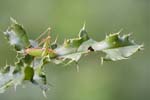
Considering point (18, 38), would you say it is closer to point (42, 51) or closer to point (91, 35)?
point (42, 51)

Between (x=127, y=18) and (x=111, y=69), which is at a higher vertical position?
(x=127, y=18)

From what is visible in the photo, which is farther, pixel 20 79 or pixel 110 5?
pixel 110 5

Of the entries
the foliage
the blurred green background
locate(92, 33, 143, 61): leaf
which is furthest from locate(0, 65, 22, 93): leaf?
the blurred green background

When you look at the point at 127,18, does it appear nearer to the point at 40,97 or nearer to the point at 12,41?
the point at 40,97

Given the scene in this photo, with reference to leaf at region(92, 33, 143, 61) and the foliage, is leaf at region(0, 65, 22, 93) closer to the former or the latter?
the foliage

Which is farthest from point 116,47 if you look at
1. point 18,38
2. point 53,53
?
point 18,38

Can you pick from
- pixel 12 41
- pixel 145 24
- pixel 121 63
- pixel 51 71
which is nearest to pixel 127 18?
pixel 145 24


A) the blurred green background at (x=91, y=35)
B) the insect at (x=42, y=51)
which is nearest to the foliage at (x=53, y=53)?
the insect at (x=42, y=51)
